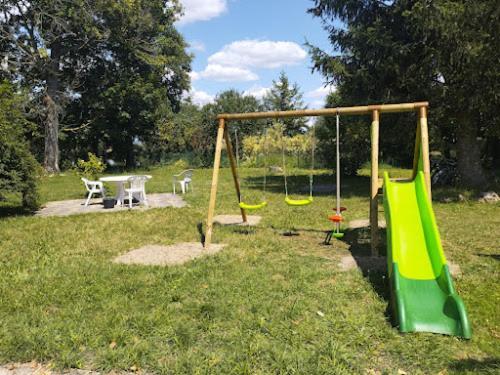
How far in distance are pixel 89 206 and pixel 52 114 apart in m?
15.9

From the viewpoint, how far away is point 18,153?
9227 mm

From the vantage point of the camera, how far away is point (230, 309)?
13.5 ft

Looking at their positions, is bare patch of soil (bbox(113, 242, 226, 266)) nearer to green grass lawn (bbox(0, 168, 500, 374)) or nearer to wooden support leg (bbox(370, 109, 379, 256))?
green grass lawn (bbox(0, 168, 500, 374))

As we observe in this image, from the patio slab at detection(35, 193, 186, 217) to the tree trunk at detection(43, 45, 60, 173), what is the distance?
45.3ft

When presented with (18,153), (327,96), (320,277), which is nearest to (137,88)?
(327,96)

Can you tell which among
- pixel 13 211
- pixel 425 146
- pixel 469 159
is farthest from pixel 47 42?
pixel 425 146

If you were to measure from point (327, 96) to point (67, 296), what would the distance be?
60.9ft

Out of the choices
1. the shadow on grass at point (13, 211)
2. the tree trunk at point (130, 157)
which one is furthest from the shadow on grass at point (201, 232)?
the tree trunk at point (130, 157)

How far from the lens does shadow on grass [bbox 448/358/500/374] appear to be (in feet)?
9.92

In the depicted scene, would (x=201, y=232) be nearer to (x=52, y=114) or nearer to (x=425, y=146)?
(x=425, y=146)

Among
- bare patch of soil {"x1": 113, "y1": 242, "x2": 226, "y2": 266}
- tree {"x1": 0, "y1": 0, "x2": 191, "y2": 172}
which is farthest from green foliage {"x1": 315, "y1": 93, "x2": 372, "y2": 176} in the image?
tree {"x1": 0, "y1": 0, "x2": 191, "y2": 172}

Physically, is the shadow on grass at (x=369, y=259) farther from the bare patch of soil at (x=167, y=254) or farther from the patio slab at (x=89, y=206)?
the patio slab at (x=89, y=206)

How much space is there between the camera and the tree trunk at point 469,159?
1212 centimetres

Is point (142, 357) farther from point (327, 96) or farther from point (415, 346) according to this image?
point (327, 96)
